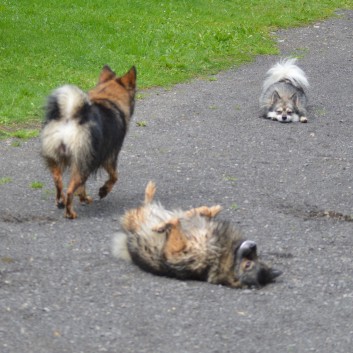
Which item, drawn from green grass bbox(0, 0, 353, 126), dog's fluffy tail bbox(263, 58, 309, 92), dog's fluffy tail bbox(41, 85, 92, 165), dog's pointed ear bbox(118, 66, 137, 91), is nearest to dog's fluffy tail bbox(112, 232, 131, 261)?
dog's fluffy tail bbox(41, 85, 92, 165)

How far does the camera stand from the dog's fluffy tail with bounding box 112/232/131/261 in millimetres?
7406

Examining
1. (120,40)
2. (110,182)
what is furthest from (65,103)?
(120,40)

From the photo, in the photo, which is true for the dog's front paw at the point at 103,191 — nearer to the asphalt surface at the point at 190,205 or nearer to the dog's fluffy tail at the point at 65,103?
the asphalt surface at the point at 190,205

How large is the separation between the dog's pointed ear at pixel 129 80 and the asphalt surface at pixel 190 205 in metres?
1.09

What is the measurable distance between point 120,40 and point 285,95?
184 inches

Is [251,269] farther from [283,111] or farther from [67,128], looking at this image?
[283,111]

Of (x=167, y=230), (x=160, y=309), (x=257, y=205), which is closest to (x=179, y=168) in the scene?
(x=257, y=205)

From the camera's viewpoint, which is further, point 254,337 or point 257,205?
point 257,205

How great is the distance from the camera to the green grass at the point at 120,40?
1457cm

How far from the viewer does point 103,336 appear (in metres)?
5.84

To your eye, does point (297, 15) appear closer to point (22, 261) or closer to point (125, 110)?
point (125, 110)

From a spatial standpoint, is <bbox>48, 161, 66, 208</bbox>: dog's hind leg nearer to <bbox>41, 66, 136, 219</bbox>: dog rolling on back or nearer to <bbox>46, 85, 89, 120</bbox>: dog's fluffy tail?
<bbox>41, 66, 136, 219</bbox>: dog rolling on back

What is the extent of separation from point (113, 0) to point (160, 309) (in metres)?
16.1

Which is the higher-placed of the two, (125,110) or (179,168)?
(125,110)
